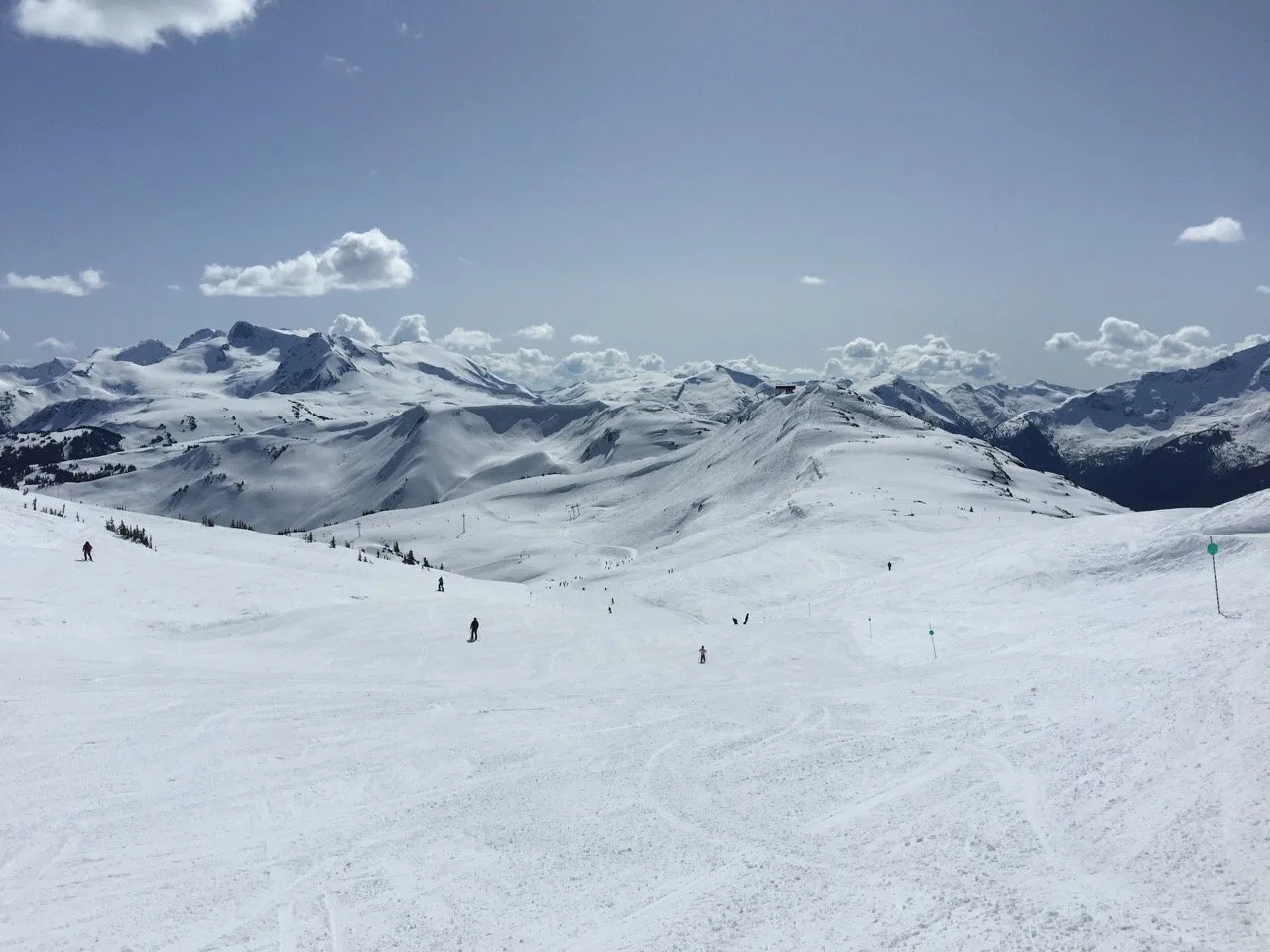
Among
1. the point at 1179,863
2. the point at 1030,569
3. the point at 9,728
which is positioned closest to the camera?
the point at 1179,863

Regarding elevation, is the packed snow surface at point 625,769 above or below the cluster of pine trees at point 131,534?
below

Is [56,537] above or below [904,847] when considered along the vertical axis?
above

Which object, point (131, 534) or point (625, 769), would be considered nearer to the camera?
point (625, 769)

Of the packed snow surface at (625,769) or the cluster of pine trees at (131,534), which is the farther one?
the cluster of pine trees at (131,534)

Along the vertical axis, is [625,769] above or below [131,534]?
below

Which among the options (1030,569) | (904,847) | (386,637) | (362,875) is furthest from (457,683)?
(1030,569)

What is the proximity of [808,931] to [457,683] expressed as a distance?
18.6 meters

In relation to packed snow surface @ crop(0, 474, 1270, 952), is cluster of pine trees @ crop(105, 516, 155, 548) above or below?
above

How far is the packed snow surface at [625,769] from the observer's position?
1167 cm

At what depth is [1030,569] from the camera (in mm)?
43875

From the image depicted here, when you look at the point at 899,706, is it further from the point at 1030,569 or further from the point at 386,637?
the point at 1030,569

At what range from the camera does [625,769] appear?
18.5m

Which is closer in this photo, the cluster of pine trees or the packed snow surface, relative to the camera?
the packed snow surface

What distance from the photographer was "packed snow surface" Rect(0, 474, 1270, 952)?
38.3ft
